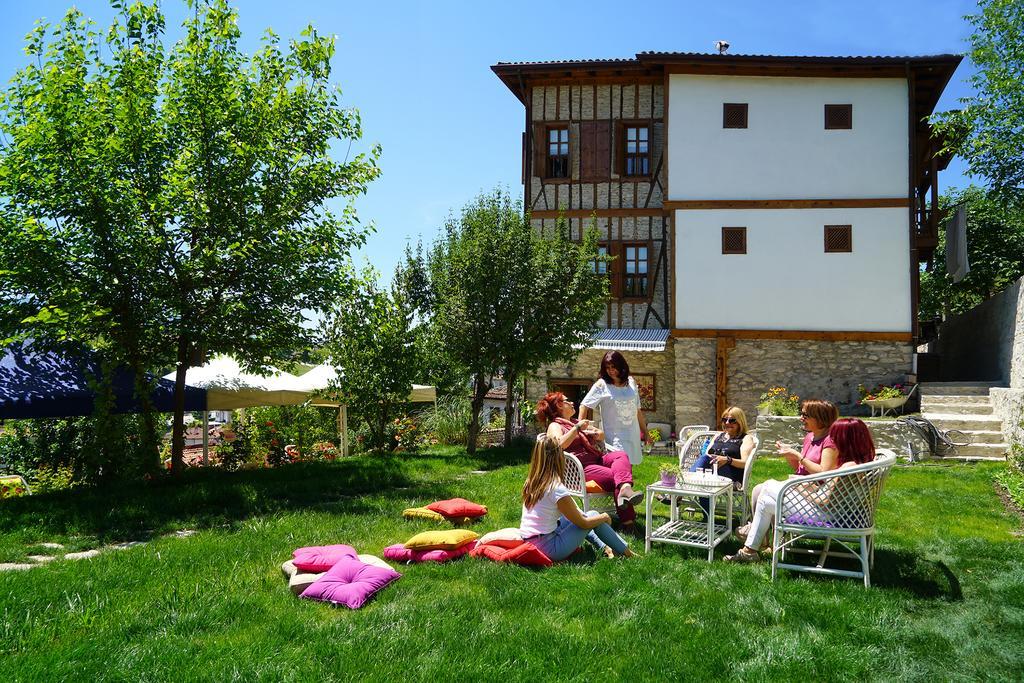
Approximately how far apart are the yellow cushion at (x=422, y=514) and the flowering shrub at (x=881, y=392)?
37.6ft

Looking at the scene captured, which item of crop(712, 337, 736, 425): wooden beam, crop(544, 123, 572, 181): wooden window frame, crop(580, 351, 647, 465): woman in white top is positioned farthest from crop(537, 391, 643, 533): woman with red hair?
crop(544, 123, 572, 181): wooden window frame

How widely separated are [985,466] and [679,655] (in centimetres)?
981

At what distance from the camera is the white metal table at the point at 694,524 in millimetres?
5715

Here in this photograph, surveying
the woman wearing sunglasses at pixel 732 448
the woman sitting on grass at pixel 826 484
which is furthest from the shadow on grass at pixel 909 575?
the woman wearing sunglasses at pixel 732 448

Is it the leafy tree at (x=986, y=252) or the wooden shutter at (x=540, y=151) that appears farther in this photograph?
the leafy tree at (x=986, y=252)

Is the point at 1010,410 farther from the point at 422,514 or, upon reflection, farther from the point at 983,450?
the point at 422,514

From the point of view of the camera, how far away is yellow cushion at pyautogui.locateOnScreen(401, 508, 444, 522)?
712cm

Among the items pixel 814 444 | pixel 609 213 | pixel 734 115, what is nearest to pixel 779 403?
pixel 609 213

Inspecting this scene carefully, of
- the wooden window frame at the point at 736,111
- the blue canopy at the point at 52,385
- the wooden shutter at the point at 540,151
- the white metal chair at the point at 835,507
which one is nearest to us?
the white metal chair at the point at 835,507

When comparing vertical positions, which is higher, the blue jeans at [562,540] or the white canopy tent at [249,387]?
the white canopy tent at [249,387]

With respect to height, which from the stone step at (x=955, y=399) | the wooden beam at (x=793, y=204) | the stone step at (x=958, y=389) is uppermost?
the wooden beam at (x=793, y=204)

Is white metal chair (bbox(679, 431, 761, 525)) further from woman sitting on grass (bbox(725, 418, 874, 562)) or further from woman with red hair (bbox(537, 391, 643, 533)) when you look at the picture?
woman sitting on grass (bbox(725, 418, 874, 562))

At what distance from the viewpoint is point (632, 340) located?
17562 millimetres

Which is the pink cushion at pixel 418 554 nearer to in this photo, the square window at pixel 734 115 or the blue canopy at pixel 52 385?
the blue canopy at pixel 52 385
